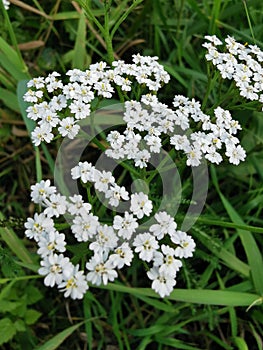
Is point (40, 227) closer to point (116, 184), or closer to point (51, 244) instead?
point (51, 244)

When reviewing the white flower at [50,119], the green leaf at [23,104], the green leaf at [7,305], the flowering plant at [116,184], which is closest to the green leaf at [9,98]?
the green leaf at [23,104]

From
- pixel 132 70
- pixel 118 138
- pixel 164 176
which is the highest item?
pixel 132 70

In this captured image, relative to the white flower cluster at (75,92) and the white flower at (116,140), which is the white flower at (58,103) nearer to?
the white flower cluster at (75,92)

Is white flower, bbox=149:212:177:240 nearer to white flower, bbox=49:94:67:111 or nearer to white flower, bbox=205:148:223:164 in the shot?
white flower, bbox=205:148:223:164

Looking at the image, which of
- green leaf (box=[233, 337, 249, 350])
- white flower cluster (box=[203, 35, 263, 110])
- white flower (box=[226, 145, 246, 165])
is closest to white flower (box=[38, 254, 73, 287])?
white flower (box=[226, 145, 246, 165])

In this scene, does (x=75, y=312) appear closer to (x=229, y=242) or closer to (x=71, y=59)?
(x=229, y=242)

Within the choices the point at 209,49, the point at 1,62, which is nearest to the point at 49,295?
the point at 1,62
